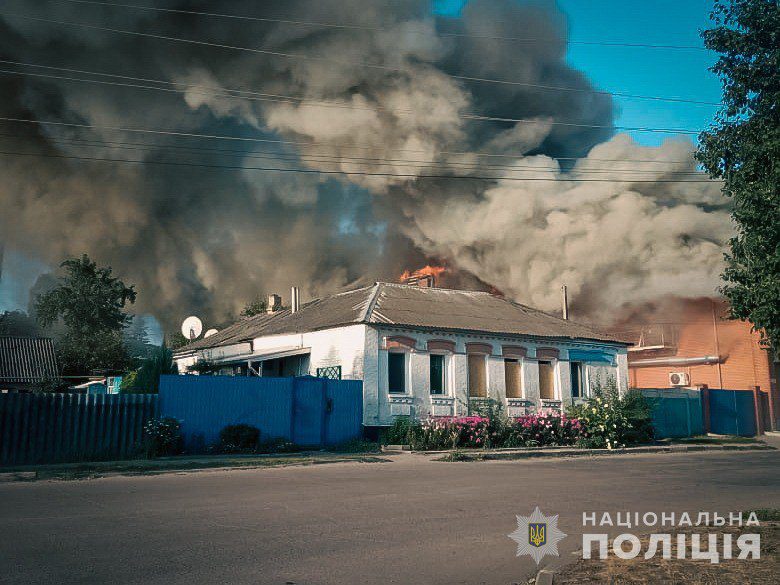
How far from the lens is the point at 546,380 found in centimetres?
2762

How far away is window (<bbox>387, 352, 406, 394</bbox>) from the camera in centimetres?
2378

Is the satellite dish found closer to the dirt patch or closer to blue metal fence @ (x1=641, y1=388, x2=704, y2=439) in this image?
blue metal fence @ (x1=641, y1=388, x2=704, y2=439)

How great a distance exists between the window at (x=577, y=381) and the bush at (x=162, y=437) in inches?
648

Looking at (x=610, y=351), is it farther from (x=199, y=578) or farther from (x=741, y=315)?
(x=199, y=578)

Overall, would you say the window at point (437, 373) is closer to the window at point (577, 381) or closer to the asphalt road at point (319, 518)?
the window at point (577, 381)

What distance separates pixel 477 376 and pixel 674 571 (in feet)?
66.0

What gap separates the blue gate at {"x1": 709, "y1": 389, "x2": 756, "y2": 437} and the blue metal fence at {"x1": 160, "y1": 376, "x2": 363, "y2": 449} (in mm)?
17637

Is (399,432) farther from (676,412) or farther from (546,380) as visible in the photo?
(676,412)

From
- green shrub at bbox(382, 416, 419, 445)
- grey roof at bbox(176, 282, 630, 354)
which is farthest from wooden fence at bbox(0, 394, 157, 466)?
grey roof at bbox(176, 282, 630, 354)

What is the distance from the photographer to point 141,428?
696 inches

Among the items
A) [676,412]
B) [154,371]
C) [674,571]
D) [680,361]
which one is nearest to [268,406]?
[154,371]

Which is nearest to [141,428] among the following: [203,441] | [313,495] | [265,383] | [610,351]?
[203,441]

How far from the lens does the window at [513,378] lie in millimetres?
26422

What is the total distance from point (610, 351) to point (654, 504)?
2058cm
